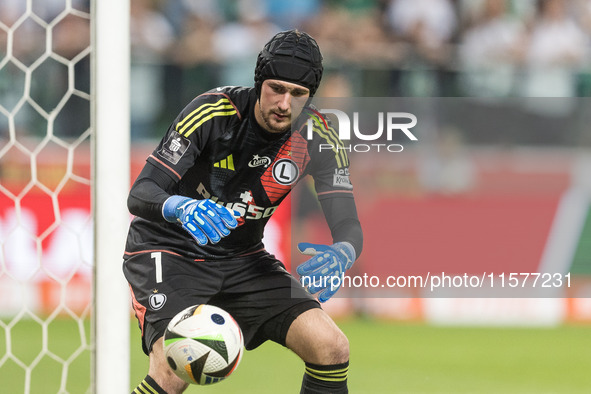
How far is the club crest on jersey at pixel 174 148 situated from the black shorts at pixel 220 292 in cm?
47

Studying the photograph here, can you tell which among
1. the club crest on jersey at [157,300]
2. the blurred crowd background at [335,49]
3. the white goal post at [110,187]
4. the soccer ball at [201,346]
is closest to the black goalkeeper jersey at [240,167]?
the white goal post at [110,187]

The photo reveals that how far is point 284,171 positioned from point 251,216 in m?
0.25

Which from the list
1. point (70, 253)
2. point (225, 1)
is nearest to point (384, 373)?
point (70, 253)

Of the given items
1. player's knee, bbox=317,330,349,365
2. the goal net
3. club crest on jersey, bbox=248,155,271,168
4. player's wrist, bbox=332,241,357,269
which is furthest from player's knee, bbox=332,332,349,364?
the goal net

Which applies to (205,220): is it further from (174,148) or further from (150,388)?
(150,388)

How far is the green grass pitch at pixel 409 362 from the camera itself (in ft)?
19.7

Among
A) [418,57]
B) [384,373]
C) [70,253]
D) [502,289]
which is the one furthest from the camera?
[418,57]

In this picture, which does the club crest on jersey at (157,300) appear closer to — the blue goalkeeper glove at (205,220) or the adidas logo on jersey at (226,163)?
the blue goalkeeper glove at (205,220)

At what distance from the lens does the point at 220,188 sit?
388 centimetres

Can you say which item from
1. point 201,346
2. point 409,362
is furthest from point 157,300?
point 409,362

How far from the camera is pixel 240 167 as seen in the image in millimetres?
3867

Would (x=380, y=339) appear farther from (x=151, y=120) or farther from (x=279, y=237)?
(x=151, y=120)

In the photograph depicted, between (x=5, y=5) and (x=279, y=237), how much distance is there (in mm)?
3177

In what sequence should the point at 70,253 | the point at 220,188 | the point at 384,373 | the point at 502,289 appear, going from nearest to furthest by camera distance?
the point at 220,188 → the point at 384,373 → the point at 502,289 → the point at 70,253
